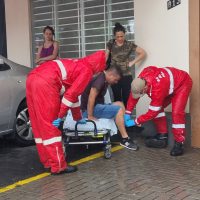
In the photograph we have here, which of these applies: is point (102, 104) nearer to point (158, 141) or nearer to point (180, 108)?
point (158, 141)

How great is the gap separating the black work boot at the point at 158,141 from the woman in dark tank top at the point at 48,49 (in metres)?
2.72

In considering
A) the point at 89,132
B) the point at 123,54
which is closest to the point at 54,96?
the point at 89,132

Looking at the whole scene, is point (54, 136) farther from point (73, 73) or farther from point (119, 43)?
point (119, 43)

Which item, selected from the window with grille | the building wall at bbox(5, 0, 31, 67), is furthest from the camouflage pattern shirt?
the building wall at bbox(5, 0, 31, 67)

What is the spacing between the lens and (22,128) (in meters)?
7.55

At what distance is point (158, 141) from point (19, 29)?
4.51 meters

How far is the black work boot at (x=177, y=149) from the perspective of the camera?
6.55 metres

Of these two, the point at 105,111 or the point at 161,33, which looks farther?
the point at 161,33

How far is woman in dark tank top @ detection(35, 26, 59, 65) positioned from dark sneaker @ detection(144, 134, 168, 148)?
273 cm

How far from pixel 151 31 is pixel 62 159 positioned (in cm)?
301

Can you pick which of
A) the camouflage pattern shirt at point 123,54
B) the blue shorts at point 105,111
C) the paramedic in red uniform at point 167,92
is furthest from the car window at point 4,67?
the paramedic in red uniform at point 167,92

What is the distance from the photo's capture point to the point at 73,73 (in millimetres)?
5832

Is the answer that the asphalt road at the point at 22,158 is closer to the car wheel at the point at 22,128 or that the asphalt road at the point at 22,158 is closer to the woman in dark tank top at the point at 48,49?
the car wheel at the point at 22,128

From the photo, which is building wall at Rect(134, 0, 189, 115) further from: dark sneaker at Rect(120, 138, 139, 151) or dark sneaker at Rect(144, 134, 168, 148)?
dark sneaker at Rect(120, 138, 139, 151)
